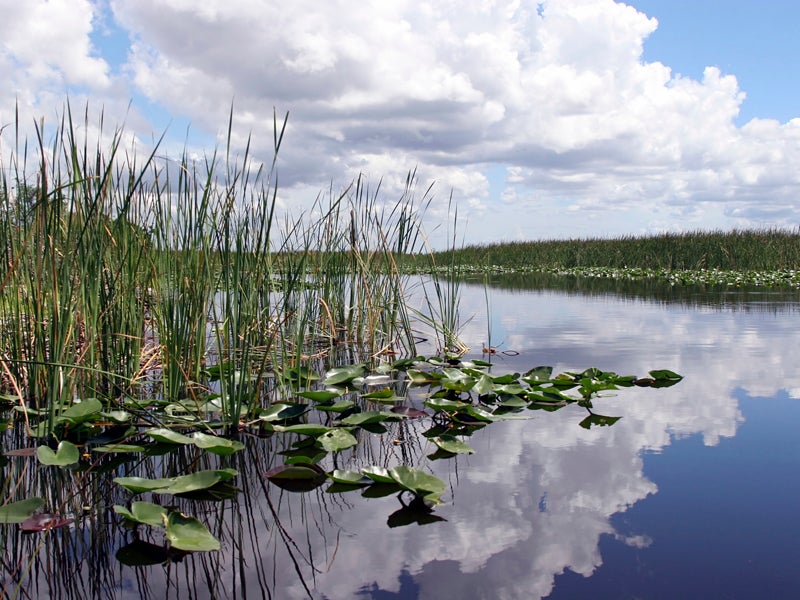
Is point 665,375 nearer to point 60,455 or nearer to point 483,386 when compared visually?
point 483,386

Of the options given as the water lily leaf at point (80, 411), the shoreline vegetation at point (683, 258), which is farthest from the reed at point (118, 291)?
the shoreline vegetation at point (683, 258)

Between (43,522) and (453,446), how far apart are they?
3.90 feet

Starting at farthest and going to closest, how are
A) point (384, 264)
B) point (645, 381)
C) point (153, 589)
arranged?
point (384, 264)
point (645, 381)
point (153, 589)

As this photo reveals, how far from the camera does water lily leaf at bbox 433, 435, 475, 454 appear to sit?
212cm

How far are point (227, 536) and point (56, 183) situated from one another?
1531mm

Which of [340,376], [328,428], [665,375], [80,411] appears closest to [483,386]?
[340,376]

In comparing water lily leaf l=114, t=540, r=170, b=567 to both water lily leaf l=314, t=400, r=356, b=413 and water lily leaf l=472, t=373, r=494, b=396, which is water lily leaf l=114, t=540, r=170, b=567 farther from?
water lily leaf l=472, t=373, r=494, b=396

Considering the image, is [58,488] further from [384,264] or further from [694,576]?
[384,264]

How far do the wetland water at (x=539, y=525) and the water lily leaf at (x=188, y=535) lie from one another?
4 centimetres

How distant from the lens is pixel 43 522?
1538mm

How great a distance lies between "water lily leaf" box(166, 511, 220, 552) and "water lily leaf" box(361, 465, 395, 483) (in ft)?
1.50

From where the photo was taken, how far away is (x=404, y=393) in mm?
3141

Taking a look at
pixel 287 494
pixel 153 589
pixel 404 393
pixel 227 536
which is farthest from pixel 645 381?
pixel 153 589

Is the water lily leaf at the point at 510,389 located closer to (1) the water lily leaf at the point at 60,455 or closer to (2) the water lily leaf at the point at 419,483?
(2) the water lily leaf at the point at 419,483
